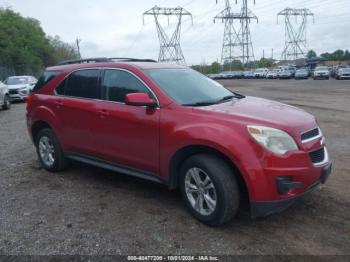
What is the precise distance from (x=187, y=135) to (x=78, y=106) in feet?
6.77

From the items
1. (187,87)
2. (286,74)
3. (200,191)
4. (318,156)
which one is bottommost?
(200,191)

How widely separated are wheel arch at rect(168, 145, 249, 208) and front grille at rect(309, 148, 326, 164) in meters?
0.76

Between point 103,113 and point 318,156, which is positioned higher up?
point 103,113

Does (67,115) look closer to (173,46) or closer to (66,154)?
(66,154)

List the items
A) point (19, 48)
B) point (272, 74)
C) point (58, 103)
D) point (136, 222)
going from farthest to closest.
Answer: point (272, 74), point (19, 48), point (58, 103), point (136, 222)

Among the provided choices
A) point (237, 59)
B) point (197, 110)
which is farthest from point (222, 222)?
point (237, 59)

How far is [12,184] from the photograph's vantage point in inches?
230

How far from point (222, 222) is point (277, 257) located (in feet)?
2.27

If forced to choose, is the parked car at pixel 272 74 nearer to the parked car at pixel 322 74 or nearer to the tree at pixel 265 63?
the parked car at pixel 322 74

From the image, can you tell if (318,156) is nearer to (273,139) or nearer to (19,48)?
(273,139)

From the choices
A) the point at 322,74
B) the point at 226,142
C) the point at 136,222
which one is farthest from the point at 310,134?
the point at 322,74

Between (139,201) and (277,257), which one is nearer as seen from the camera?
(277,257)

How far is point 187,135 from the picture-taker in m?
4.21

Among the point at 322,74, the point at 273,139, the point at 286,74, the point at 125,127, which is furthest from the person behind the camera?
the point at 286,74
